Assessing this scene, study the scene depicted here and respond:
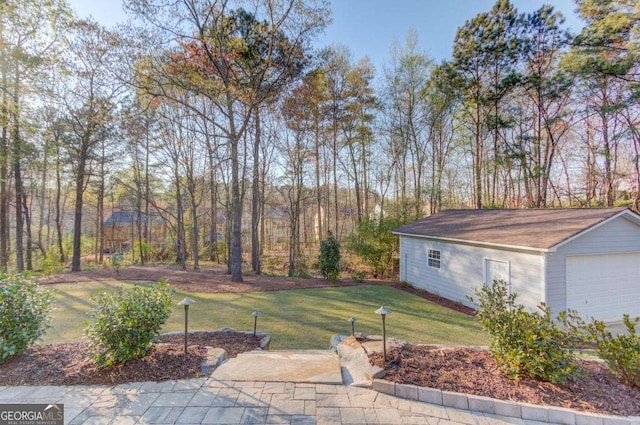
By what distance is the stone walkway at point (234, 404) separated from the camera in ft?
7.32

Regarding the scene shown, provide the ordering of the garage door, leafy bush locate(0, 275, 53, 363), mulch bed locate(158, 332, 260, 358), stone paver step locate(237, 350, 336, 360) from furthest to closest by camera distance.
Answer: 1. the garage door
2. mulch bed locate(158, 332, 260, 358)
3. stone paver step locate(237, 350, 336, 360)
4. leafy bush locate(0, 275, 53, 363)

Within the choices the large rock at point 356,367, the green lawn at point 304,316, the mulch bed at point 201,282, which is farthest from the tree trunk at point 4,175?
the large rock at point 356,367

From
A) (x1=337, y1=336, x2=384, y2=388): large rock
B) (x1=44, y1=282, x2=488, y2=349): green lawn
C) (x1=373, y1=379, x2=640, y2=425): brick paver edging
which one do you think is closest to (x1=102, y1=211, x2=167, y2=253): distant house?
(x1=44, y1=282, x2=488, y2=349): green lawn

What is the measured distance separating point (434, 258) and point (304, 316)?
5715 mm

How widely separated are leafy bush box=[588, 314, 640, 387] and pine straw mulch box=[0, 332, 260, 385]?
14.0 ft

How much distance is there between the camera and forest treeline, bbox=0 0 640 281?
8.93 metres

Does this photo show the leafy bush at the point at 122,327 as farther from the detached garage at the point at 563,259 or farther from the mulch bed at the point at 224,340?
the detached garage at the point at 563,259

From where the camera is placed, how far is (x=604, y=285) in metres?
6.59

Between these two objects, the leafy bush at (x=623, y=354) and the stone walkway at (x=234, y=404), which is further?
the leafy bush at (x=623, y=354)

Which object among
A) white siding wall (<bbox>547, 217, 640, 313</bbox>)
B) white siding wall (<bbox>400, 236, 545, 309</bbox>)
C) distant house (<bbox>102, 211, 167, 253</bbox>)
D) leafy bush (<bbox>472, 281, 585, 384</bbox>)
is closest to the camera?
leafy bush (<bbox>472, 281, 585, 384</bbox>)

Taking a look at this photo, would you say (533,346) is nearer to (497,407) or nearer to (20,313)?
(497,407)

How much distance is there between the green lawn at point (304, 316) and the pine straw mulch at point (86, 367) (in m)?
1.35

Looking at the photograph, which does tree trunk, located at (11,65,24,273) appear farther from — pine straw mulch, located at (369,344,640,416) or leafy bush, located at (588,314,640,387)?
leafy bush, located at (588,314,640,387)

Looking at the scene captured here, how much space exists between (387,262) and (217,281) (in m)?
7.72
